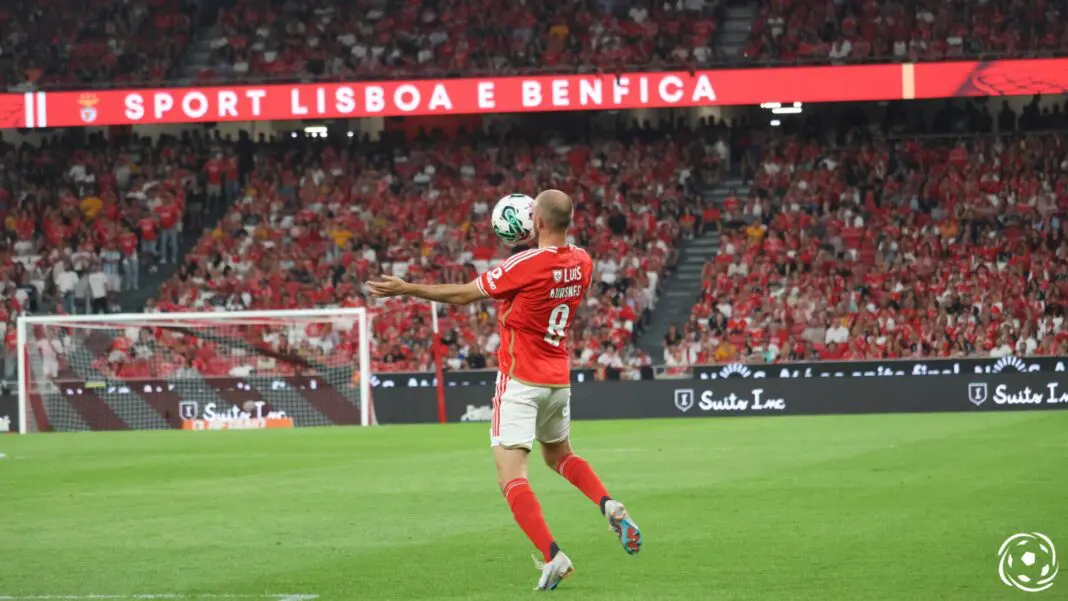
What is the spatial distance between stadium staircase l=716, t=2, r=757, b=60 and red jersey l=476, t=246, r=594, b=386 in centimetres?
2995

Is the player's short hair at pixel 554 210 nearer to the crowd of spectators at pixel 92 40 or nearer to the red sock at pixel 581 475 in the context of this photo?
the red sock at pixel 581 475

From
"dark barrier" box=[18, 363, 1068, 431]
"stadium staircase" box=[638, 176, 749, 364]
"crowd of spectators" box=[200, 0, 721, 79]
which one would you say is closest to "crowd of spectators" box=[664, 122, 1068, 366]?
"stadium staircase" box=[638, 176, 749, 364]

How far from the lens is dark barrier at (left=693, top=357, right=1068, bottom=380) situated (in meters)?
29.0

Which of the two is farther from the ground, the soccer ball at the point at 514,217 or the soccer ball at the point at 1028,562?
the soccer ball at the point at 514,217

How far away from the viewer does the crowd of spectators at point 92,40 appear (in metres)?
39.3

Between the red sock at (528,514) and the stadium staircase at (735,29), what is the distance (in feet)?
100.0

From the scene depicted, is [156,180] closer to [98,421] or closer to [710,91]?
[98,421]

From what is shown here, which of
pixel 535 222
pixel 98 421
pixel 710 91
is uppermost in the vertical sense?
pixel 710 91

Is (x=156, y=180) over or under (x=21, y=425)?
over

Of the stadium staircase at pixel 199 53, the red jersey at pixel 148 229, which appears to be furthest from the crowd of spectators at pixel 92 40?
the red jersey at pixel 148 229

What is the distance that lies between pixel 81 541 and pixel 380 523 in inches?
81.6

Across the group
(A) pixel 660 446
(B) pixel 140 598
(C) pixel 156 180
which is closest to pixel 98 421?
(C) pixel 156 180

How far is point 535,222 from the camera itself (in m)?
8.70

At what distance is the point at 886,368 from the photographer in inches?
1163
